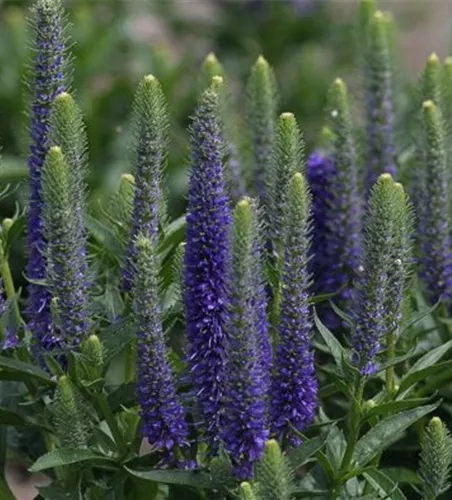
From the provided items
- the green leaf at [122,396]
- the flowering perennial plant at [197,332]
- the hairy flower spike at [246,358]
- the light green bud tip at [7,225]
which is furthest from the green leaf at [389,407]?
the light green bud tip at [7,225]

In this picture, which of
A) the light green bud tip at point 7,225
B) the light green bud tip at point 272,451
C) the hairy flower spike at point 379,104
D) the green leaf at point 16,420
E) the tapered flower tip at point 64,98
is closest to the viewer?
the light green bud tip at point 272,451

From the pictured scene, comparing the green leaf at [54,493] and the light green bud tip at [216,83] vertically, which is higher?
the light green bud tip at [216,83]

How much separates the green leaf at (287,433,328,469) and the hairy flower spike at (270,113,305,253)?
1.40 feet

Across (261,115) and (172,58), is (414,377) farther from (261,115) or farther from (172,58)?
(172,58)

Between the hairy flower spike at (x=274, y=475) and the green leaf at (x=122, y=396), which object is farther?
the green leaf at (x=122, y=396)

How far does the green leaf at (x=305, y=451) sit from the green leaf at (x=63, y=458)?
41cm

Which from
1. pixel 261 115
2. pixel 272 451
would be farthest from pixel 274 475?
pixel 261 115

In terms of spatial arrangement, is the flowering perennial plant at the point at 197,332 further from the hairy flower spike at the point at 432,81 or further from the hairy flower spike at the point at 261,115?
the hairy flower spike at the point at 432,81

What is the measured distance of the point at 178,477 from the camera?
2.76m

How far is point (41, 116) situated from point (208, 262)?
1.77 feet

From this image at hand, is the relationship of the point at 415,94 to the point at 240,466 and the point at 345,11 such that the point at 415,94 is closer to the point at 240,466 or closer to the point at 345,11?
the point at 240,466

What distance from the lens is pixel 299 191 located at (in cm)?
254

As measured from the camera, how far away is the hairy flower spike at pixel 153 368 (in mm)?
2590

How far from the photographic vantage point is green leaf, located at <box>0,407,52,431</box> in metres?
3.03
